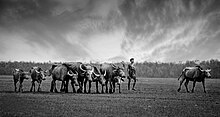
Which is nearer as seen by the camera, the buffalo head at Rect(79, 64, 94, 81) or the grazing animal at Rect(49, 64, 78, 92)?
the buffalo head at Rect(79, 64, 94, 81)

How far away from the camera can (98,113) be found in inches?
467

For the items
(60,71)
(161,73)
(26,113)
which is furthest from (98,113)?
(161,73)

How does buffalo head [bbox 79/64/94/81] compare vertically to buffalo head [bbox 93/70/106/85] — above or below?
above

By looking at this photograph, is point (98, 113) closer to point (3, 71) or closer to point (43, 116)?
point (43, 116)

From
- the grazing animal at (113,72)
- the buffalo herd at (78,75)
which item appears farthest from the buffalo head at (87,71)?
the grazing animal at (113,72)

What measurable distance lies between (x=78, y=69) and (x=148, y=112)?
532 inches

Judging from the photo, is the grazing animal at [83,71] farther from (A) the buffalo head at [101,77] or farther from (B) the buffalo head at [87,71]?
(A) the buffalo head at [101,77]

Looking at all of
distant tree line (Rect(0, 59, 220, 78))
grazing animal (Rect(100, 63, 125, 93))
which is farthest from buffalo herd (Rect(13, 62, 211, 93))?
distant tree line (Rect(0, 59, 220, 78))

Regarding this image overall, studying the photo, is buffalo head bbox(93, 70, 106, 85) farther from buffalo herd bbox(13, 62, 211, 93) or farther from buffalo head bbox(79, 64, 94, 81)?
buffalo head bbox(79, 64, 94, 81)

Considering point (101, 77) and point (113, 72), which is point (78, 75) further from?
point (113, 72)

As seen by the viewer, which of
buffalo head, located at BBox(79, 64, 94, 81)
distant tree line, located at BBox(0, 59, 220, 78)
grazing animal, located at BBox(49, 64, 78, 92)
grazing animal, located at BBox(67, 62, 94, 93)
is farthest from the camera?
distant tree line, located at BBox(0, 59, 220, 78)

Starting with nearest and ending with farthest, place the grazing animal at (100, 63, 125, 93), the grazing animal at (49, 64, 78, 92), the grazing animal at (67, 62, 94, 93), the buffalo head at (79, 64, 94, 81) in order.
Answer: the buffalo head at (79, 64, 94, 81) < the grazing animal at (67, 62, 94, 93) < the grazing animal at (49, 64, 78, 92) < the grazing animal at (100, 63, 125, 93)

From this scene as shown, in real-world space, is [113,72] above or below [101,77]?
above

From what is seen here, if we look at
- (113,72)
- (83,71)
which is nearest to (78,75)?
(83,71)
